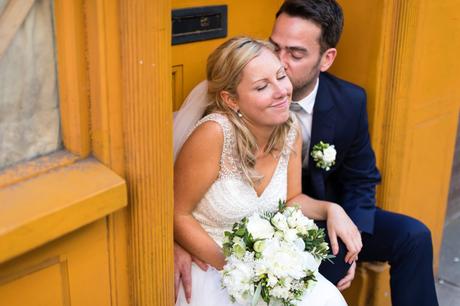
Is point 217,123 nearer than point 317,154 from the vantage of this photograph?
Yes

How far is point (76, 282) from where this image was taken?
2.08 meters

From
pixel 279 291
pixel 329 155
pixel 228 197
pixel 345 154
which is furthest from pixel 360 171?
pixel 279 291

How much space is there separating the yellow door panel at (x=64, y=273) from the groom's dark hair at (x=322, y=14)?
145 centimetres

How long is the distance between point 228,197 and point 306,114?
71 cm

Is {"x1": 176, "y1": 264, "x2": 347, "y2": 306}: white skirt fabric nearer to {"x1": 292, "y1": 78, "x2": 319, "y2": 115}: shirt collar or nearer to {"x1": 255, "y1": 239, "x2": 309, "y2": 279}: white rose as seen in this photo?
{"x1": 255, "y1": 239, "x2": 309, "y2": 279}: white rose

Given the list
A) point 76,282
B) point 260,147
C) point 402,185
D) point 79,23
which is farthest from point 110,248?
point 402,185

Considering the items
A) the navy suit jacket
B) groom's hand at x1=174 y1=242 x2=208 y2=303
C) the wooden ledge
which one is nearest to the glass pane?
the wooden ledge

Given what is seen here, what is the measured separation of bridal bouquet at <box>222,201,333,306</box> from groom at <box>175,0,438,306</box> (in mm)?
526

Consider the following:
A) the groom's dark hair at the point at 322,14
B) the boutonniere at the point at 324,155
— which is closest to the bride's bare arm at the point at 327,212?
the boutonniere at the point at 324,155

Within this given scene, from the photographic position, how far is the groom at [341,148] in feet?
10.1

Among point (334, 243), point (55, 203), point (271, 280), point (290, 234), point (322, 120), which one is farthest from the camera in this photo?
point (322, 120)

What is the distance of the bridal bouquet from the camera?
93.6 inches

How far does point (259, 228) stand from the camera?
249 cm

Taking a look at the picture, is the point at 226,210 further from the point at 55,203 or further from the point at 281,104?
the point at 55,203
